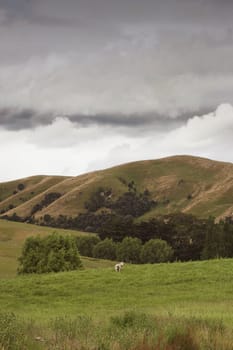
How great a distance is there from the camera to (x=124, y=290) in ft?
94.0

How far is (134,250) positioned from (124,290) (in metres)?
79.3

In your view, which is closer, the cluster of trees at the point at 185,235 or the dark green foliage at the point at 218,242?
the dark green foliage at the point at 218,242

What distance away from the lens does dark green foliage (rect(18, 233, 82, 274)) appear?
150 ft

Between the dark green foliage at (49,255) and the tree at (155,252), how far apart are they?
55.2m

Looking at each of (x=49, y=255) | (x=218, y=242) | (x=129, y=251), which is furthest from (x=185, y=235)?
(x=49, y=255)

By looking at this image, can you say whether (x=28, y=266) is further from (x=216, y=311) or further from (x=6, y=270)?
(x=216, y=311)

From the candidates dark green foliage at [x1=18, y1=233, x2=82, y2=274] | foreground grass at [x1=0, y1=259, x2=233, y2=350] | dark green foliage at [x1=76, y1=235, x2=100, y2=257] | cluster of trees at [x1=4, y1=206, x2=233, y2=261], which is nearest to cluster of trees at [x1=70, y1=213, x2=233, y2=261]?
cluster of trees at [x1=4, y1=206, x2=233, y2=261]

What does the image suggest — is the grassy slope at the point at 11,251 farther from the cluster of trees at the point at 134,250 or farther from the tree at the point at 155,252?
the tree at the point at 155,252

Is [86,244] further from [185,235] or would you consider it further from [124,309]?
[124,309]

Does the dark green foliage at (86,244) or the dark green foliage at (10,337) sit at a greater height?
the dark green foliage at (10,337)

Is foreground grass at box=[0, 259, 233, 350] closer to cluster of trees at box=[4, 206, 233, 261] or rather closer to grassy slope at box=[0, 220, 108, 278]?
grassy slope at box=[0, 220, 108, 278]

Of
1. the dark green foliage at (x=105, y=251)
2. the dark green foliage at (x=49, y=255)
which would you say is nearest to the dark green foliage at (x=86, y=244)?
the dark green foliage at (x=105, y=251)

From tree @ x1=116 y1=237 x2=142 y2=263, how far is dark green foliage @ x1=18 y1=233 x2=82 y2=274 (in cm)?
5873

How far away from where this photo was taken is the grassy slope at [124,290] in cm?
2425
